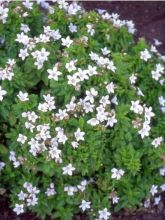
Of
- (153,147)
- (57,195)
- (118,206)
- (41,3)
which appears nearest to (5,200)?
(57,195)

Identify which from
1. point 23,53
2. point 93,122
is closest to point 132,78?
point 93,122

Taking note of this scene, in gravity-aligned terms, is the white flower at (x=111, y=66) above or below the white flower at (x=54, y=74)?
above

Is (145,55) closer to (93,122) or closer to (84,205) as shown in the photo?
(93,122)

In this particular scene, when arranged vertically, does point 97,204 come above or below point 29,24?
below

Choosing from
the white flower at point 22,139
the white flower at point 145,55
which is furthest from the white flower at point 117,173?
the white flower at point 145,55

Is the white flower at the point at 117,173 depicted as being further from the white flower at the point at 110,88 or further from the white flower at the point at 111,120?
the white flower at the point at 110,88

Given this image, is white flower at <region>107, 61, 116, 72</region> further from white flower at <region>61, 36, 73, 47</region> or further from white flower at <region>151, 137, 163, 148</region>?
white flower at <region>151, 137, 163, 148</region>

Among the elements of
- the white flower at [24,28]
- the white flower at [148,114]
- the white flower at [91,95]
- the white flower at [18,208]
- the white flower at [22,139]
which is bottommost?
the white flower at [18,208]

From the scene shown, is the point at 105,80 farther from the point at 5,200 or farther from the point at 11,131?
the point at 5,200

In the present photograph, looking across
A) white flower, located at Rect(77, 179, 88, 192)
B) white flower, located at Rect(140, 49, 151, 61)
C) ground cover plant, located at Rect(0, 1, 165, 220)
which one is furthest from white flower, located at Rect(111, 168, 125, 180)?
white flower, located at Rect(140, 49, 151, 61)
